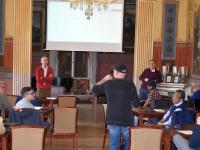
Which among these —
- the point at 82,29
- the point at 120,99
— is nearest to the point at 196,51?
the point at 82,29

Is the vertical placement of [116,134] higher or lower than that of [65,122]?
higher

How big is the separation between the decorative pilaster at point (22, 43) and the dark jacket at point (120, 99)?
26.3 ft

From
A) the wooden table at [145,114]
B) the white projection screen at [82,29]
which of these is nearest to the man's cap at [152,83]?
the white projection screen at [82,29]

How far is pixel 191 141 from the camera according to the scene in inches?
219

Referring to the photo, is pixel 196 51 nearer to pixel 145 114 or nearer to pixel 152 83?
pixel 152 83

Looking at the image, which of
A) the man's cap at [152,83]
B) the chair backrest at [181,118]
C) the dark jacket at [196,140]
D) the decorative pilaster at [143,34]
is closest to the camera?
the dark jacket at [196,140]

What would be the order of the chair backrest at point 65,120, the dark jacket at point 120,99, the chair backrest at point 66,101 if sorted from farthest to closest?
the chair backrest at point 66,101 → the chair backrest at point 65,120 → the dark jacket at point 120,99

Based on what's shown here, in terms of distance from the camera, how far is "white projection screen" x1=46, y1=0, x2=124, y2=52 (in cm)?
1503

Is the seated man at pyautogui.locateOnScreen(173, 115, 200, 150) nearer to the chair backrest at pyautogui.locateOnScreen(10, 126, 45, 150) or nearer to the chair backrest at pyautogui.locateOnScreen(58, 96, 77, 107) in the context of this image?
the chair backrest at pyautogui.locateOnScreen(10, 126, 45, 150)

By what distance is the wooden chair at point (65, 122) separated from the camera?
827 centimetres

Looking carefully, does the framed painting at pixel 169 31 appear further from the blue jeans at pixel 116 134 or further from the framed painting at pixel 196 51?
A: the blue jeans at pixel 116 134

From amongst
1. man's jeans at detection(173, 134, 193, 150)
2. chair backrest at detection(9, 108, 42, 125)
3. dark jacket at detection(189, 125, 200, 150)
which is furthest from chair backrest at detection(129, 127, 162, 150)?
chair backrest at detection(9, 108, 42, 125)

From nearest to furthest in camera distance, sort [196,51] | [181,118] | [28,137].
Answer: [28,137], [181,118], [196,51]

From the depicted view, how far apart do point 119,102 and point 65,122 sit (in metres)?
2.05
